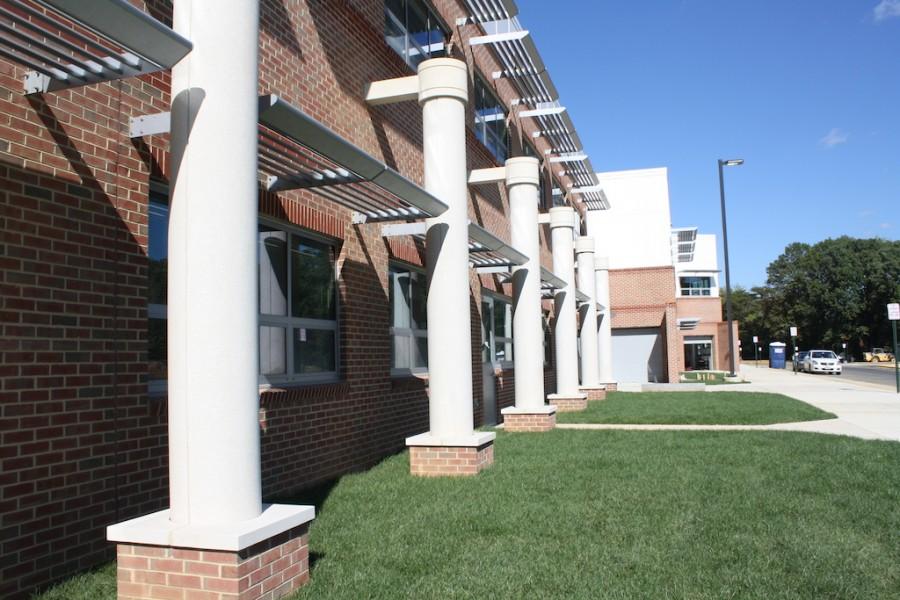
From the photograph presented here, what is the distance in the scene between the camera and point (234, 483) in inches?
176

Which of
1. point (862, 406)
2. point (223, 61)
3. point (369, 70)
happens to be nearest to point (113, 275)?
point (223, 61)

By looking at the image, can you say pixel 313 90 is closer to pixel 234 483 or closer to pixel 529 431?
pixel 234 483

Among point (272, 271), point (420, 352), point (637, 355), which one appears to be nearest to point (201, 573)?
point (272, 271)

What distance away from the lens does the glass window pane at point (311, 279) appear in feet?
A: 28.5

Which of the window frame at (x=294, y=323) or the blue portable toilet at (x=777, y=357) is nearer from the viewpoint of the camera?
the window frame at (x=294, y=323)

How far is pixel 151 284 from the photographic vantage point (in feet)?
20.4

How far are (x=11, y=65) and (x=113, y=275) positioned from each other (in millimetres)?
1608

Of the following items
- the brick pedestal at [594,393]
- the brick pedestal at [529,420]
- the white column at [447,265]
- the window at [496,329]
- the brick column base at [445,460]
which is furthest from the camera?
the brick pedestal at [594,393]

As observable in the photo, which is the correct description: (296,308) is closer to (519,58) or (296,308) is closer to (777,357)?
(519,58)

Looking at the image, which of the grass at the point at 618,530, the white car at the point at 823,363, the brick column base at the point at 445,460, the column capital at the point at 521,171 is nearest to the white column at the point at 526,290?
the column capital at the point at 521,171

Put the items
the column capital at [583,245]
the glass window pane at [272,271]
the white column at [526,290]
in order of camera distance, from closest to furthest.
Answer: the glass window pane at [272,271], the white column at [526,290], the column capital at [583,245]

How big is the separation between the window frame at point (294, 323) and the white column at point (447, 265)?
50.2 inches

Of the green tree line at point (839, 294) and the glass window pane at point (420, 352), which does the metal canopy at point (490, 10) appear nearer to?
the glass window pane at point (420, 352)

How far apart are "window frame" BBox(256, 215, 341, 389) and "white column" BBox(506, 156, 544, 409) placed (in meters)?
5.11
